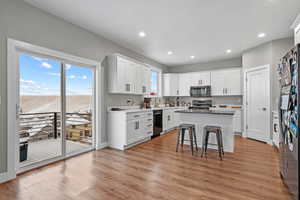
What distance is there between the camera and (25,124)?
270 cm

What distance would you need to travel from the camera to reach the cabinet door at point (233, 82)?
219 inches

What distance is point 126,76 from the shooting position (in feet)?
14.0

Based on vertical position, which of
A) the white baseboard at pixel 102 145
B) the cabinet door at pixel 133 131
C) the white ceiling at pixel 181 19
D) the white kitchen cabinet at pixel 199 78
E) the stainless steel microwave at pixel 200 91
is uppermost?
the white ceiling at pixel 181 19

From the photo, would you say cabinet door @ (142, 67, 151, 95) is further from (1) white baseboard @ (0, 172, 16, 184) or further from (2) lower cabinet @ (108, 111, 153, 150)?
(1) white baseboard @ (0, 172, 16, 184)

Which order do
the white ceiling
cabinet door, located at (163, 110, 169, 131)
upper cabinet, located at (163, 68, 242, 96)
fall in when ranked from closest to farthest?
1. the white ceiling
2. cabinet door, located at (163, 110, 169, 131)
3. upper cabinet, located at (163, 68, 242, 96)

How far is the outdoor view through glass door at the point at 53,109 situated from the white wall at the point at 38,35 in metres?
0.30

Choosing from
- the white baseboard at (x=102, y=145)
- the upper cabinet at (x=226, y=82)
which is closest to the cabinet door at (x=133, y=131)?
the white baseboard at (x=102, y=145)

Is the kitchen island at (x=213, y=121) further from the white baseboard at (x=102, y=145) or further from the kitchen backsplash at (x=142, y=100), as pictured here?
the white baseboard at (x=102, y=145)

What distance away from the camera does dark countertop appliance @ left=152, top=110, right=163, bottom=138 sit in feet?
16.4

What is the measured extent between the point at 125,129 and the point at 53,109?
5.26 ft

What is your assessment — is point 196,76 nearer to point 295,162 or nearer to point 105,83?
point 105,83

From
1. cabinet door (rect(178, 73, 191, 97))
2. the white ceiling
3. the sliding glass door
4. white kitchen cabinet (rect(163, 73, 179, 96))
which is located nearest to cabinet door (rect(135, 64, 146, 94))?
the white ceiling

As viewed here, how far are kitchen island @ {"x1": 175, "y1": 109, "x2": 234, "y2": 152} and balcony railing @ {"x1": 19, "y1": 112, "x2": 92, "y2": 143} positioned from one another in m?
2.49

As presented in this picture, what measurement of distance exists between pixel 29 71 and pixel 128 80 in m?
2.25
